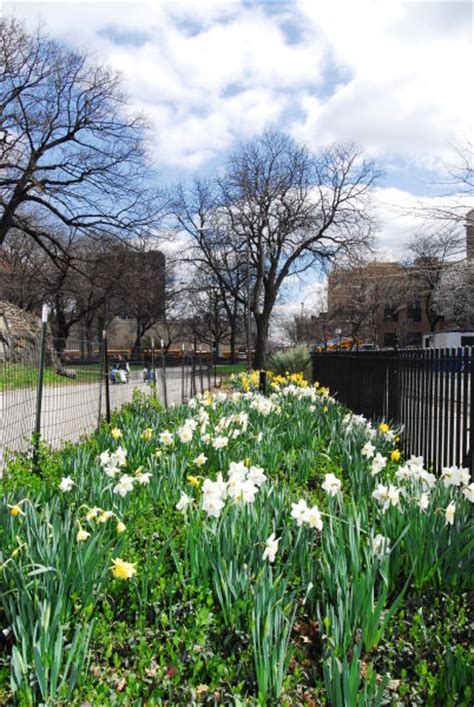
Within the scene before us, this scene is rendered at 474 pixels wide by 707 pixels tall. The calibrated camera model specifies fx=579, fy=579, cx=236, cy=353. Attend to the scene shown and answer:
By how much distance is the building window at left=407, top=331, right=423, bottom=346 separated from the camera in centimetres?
5846

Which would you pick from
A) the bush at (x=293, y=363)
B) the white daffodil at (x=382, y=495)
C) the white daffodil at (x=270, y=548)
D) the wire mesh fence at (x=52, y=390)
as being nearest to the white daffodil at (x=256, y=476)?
the white daffodil at (x=382, y=495)

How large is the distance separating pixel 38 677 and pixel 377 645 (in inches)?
52.7

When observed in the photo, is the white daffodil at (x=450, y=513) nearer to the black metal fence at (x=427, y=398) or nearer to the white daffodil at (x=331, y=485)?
the white daffodil at (x=331, y=485)

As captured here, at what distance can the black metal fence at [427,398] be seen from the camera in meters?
5.45

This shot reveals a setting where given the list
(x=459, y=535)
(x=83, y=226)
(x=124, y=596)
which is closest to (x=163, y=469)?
(x=124, y=596)

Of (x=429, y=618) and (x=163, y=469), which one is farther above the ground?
(x=163, y=469)

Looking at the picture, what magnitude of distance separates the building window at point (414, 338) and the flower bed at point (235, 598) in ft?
181

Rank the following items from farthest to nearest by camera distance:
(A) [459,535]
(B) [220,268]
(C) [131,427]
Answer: (B) [220,268]
(C) [131,427]
(A) [459,535]

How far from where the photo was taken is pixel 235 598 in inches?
94.5

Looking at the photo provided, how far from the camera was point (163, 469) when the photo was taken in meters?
3.99

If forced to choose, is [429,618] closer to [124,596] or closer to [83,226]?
[124,596]

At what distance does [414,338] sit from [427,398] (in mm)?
59088

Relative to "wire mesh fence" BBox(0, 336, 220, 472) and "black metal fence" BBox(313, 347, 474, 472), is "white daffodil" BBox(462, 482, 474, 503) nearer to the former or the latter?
"black metal fence" BBox(313, 347, 474, 472)

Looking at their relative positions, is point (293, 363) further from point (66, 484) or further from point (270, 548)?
point (270, 548)
